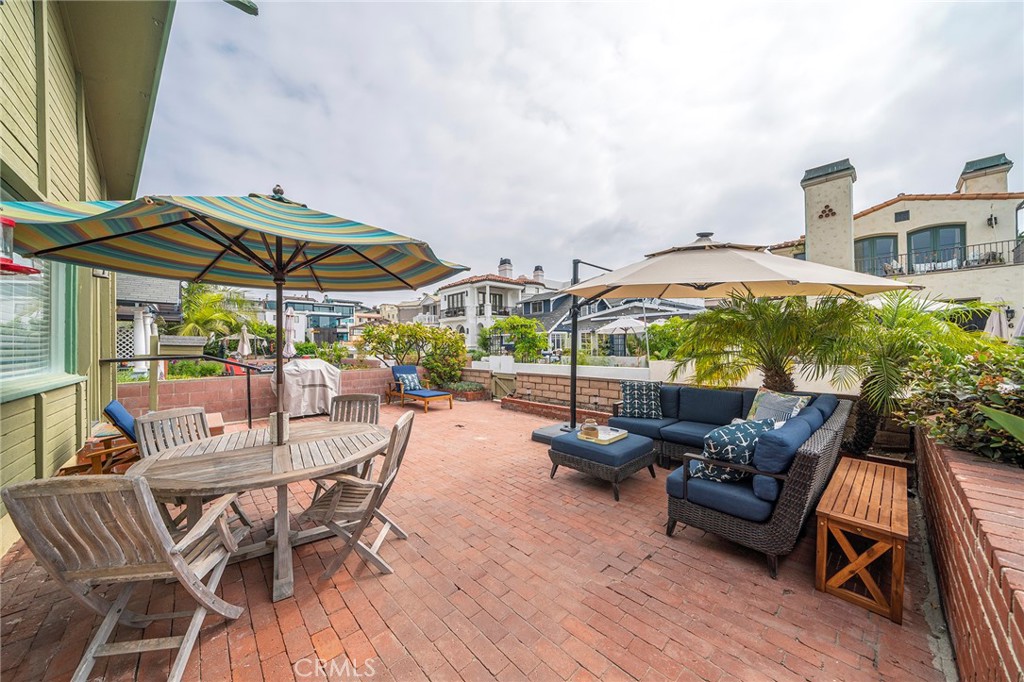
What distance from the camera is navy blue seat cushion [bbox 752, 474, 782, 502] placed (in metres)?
2.61

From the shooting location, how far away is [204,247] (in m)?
3.33

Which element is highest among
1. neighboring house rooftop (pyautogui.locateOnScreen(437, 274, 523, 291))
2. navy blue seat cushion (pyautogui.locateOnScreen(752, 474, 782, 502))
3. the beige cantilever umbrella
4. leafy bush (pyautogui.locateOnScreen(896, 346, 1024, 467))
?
neighboring house rooftop (pyautogui.locateOnScreen(437, 274, 523, 291))

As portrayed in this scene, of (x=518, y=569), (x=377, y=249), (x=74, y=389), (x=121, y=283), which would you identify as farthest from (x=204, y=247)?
(x=121, y=283)

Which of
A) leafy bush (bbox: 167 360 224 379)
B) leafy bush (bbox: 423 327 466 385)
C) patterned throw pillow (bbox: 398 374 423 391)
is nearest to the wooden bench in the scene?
patterned throw pillow (bbox: 398 374 423 391)

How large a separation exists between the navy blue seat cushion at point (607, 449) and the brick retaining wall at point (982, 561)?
2173mm

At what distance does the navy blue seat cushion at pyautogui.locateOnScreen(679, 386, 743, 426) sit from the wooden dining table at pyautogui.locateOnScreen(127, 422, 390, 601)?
13.6 feet

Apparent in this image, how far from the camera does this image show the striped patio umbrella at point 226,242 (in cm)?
198

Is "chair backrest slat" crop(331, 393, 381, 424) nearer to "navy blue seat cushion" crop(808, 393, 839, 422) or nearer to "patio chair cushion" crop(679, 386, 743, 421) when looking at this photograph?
"patio chair cushion" crop(679, 386, 743, 421)

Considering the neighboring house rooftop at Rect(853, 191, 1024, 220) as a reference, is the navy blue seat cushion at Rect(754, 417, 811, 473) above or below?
below

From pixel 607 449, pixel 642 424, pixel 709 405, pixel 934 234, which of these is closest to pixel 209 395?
pixel 607 449

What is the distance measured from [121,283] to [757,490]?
11029 millimetres

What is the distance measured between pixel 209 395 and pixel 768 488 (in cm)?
904

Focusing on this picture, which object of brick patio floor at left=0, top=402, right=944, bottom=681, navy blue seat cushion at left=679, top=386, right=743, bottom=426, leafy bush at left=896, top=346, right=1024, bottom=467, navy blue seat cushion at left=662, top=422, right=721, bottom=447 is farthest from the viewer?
navy blue seat cushion at left=679, top=386, right=743, bottom=426

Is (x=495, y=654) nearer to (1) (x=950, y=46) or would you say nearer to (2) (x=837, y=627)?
(2) (x=837, y=627)
